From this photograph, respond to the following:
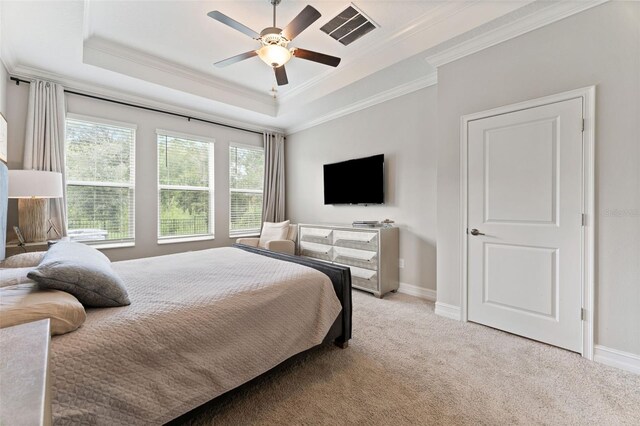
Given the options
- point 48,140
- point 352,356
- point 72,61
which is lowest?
point 352,356

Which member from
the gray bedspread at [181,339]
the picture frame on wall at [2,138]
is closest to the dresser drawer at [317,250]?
the gray bedspread at [181,339]

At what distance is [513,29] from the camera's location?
236cm

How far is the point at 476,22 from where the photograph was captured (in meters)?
2.38

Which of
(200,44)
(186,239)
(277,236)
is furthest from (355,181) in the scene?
(186,239)

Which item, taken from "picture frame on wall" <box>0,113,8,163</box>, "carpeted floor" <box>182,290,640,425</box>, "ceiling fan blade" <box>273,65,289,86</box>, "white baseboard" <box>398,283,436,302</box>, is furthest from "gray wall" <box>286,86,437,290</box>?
"picture frame on wall" <box>0,113,8,163</box>

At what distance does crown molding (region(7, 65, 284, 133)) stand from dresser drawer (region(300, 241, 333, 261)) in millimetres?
2459

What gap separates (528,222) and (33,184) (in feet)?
15.1

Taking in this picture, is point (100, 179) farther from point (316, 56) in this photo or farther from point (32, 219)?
point (316, 56)

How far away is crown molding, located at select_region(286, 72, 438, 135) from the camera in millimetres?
3326

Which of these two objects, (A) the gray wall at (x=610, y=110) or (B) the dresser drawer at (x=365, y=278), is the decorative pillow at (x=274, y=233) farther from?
(A) the gray wall at (x=610, y=110)

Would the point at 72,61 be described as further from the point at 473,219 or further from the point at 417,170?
the point at 473,219

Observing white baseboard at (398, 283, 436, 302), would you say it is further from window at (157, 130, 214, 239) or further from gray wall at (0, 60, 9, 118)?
gray wall at (0, 60, 9, 118)

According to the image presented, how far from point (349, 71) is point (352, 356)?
10.4ft

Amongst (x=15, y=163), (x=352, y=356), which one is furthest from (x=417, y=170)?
(x=15, y=163)
